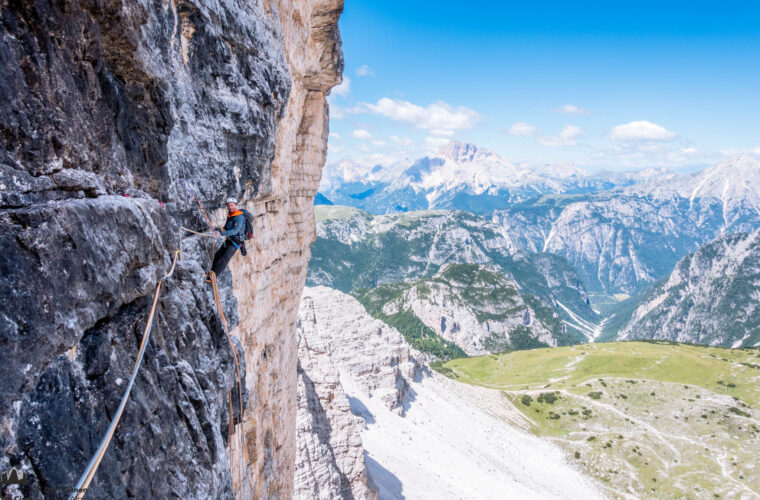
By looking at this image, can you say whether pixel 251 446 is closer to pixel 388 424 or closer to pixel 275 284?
pixel 275 284

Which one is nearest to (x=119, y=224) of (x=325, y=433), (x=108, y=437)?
(x=108, y=437)

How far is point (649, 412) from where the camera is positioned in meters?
110

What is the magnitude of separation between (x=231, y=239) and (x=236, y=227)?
395 millimetres

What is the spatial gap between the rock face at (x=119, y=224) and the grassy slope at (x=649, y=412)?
9579cm

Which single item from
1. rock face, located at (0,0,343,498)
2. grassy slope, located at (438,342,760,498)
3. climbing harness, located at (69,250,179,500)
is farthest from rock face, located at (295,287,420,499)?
grassy slope, located at (438,342,760,498)

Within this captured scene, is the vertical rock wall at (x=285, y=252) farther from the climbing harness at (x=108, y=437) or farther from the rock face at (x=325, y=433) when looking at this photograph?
the climbing harness at (x=108, y=437)

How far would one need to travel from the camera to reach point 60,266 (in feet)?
17.3

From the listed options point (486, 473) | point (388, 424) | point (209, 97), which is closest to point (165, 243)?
point (209, 97)

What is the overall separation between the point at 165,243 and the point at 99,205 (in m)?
2.02

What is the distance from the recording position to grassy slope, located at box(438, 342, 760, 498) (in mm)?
83875

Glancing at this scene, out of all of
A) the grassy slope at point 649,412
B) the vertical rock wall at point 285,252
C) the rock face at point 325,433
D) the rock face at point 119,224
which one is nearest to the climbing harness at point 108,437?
the rock face at point 119,224

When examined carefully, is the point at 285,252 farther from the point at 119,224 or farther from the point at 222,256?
the point at 119,224

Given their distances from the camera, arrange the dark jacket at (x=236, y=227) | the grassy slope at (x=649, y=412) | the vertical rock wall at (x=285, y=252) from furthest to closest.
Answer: the grassy slope at (x=649, y=412) → the vertical rock wall at (x=285, y=252) → the dark jacket at (x=236, y=227)

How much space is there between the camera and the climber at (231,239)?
12.3 m
